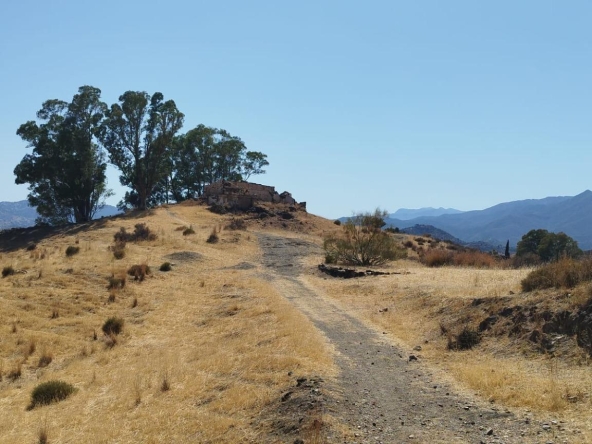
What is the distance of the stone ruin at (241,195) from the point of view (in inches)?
2315

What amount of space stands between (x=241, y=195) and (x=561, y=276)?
49.5m

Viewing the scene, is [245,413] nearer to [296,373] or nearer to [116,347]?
[296,373]

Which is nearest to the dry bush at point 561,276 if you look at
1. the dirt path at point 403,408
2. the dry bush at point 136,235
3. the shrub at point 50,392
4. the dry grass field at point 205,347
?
the dry grass field at point 205,347

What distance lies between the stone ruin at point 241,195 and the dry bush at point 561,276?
1810 inches

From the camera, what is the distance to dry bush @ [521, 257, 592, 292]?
494 inches

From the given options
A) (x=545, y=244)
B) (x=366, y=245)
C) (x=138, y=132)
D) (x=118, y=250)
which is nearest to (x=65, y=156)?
(x=138, y=132)

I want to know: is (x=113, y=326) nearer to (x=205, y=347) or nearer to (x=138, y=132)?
(x=205, y=347)

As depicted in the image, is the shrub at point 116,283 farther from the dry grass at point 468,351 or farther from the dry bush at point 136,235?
the dry bush at point 136,235

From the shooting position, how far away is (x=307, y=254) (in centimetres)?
3841

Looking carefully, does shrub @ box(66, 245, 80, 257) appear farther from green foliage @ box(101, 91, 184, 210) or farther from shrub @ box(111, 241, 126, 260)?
green foliage @ box(101, 91, 184, 210)

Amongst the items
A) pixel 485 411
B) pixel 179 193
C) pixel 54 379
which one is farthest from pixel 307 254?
pixel 179 193

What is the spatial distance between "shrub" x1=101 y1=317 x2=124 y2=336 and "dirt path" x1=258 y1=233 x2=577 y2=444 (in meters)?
8.77

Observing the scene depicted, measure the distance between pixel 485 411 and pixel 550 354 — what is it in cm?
320

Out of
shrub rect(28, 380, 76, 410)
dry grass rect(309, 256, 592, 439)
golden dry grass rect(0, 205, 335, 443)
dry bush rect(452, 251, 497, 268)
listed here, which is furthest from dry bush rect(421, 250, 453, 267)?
shrub rect(28, 380, 76, 410)
